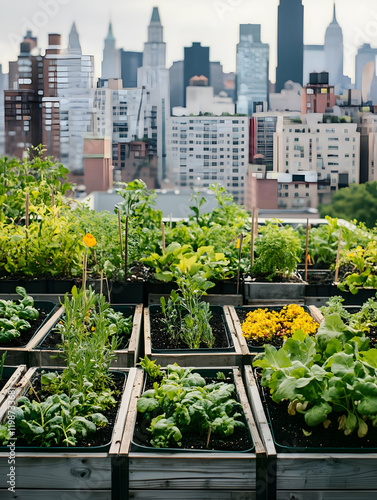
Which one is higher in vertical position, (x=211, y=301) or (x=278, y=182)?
(x=278, y=182)

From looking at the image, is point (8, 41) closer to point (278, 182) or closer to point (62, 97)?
point (62, 97)

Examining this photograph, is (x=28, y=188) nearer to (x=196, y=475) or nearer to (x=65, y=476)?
(x=65, y=476)

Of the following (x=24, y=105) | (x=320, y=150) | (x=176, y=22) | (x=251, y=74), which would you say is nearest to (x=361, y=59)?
(x=320, y=150)

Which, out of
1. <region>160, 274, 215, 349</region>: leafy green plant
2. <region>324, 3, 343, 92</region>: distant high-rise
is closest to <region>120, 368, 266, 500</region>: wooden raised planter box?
<region>160, 274, 215, 349</region>: leafy green plant

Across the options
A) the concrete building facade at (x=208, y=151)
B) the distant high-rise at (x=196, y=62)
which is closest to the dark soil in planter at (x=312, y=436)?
the concrete building facade at (x=208, y=151)

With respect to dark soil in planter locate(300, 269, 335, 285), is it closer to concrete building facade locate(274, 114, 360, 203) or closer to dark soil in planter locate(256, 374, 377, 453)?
dark soil in planter locate(256, 374, 377, 453)

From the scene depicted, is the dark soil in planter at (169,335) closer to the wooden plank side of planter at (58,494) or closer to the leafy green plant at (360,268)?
the leafy green plant at (360,268)

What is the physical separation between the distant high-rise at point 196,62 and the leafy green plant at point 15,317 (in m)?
2.70

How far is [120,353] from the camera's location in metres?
2.57

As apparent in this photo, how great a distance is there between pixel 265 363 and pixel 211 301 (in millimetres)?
1290

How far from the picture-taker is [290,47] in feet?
16.6

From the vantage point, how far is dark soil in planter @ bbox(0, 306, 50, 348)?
2.66m

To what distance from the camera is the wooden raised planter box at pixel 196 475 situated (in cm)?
177

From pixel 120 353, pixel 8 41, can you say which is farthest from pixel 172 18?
pixel 120 353
